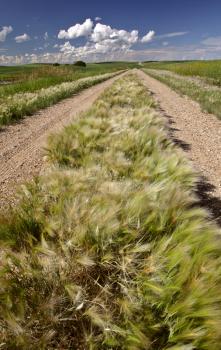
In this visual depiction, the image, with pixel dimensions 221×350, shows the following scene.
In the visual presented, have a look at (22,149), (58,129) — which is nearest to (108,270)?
(22,149)

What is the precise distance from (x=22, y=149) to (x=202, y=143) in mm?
4381

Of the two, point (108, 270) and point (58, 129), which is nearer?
point (108, 270)

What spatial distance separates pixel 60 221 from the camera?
7.40 ft

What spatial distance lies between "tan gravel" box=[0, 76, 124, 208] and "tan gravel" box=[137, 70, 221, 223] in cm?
259

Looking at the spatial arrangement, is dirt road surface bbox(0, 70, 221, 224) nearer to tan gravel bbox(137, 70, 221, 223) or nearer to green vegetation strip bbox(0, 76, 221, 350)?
tan gravel bbox(137, 70, 221, 223)

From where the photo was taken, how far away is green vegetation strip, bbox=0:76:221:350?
1608mm

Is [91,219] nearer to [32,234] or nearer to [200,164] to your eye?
[32,234]

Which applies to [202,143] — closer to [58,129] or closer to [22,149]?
[58,129]

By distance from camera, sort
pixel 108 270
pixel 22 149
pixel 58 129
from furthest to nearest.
A: pixel 58 129
pixel 22 149
pixel 108 270

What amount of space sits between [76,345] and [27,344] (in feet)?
1.06

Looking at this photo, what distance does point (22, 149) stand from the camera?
265 inches

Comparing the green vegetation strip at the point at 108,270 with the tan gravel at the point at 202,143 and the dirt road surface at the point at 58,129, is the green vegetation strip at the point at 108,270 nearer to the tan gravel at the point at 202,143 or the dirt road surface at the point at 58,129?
the tan gravel at the point at 202,143

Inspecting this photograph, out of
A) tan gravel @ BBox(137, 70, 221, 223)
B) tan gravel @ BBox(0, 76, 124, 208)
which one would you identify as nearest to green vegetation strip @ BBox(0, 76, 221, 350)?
tan gravel @ BBox(137, 70, 221, 223)

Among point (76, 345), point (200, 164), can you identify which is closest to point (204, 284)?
point (76, 345)
